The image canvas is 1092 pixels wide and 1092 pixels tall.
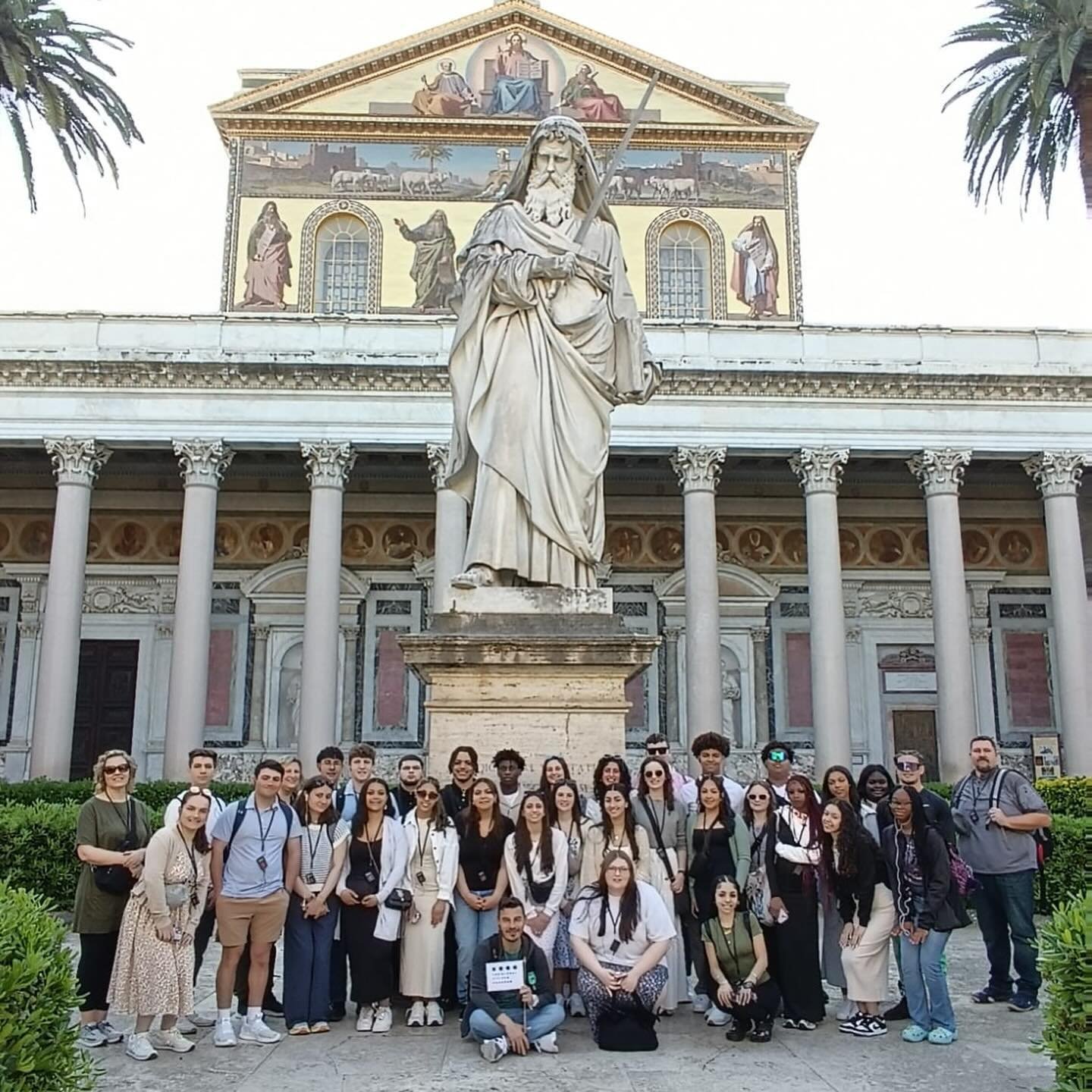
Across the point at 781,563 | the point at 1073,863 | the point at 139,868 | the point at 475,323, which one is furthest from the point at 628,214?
the point at 139,868

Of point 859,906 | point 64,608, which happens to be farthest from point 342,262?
point 859,906

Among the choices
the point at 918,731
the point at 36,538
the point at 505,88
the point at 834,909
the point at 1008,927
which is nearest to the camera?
the point at 834,909

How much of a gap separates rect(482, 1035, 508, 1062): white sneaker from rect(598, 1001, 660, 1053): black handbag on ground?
498 millimetres

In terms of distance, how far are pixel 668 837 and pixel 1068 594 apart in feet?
68.7

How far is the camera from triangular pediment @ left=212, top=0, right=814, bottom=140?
31969mm

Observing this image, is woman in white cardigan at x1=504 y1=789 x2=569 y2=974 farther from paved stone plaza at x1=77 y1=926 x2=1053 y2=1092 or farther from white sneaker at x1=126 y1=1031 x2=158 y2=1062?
white sneaker at x1=126 y1=1031 x2=158 y2=1062

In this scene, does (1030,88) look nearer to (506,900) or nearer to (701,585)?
(701,585)

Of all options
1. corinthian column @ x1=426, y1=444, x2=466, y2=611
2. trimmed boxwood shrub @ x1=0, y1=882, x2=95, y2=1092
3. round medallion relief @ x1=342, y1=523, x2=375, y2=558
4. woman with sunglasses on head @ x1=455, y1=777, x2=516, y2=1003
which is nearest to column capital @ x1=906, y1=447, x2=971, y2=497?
corinthian column @ x1=426, y1=444, x2=466, y2=611

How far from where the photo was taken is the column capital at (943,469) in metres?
26.0

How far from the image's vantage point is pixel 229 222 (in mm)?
31422

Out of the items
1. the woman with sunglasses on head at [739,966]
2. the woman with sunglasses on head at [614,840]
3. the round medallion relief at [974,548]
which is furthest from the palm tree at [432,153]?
the woman with sunglasses on head at [739,966]

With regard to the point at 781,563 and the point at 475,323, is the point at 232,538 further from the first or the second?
the point at 475,323

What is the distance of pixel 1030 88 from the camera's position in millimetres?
23938

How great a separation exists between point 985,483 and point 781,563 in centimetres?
557
